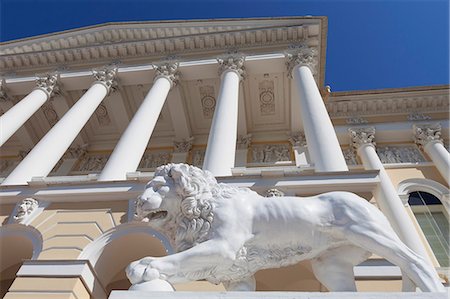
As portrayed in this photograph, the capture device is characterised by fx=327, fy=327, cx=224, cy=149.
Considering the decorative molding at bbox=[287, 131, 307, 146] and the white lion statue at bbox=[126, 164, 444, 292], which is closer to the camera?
the white lion statue at bbox=[126, 164, 444, 292]

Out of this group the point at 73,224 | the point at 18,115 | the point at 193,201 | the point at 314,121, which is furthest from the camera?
the point at 18,115

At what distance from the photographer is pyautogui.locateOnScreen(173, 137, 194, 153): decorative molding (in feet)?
59.0

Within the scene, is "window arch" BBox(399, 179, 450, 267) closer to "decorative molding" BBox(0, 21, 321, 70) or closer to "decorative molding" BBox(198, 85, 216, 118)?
"decorative molding" BBox(0, 21, 321, 70)

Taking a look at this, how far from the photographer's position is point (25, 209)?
7953mm

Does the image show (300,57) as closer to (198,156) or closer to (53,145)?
(198,156)

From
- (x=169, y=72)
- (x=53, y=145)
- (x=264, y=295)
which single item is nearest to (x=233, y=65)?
(x=169, y=72)

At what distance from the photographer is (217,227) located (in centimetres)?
360

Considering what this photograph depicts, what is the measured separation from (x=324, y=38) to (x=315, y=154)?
9.34m

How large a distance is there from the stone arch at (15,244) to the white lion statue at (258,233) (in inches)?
202

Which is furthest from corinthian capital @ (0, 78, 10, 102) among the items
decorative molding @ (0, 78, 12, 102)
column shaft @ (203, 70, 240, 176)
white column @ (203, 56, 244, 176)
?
column shaft @ (203, 70, 240, 176)

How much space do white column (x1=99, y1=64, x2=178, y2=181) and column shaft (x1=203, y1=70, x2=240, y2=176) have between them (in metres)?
2.28

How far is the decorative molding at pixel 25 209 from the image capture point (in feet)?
25.7

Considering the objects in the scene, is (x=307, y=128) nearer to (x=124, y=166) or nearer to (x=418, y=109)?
(x=124, y=166)

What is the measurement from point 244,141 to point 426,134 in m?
9.05
